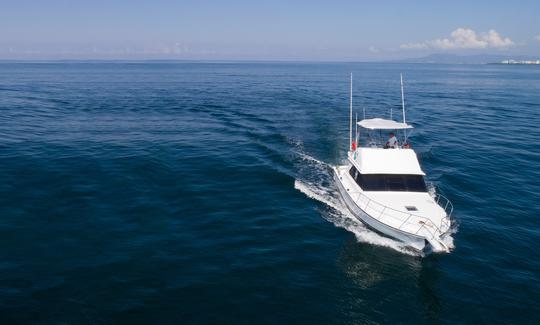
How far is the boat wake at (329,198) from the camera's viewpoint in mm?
21498

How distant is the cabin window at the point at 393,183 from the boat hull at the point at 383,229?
156cm

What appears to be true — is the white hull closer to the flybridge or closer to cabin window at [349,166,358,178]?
cabin window at [349,166,358,178]

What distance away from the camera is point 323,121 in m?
49.9

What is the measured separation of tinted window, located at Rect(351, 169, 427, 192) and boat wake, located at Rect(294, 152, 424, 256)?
2.33m

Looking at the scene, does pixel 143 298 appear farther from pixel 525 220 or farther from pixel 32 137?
pixel 32 137

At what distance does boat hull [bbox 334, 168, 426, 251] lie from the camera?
66.7ft

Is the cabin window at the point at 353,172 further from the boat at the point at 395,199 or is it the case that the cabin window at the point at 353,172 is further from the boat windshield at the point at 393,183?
the boat windshield at the point at 393,183

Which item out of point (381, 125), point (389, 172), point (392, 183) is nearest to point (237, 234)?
point (392, 183)

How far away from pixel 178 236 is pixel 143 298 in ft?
17.3

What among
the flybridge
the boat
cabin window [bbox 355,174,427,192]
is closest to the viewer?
the boat

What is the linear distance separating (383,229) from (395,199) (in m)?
2.80

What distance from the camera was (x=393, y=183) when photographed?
24.8 metres

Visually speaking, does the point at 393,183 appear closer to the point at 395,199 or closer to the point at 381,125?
the point at 395,199

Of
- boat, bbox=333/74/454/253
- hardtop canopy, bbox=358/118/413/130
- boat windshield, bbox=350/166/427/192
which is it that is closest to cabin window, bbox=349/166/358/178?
boat, bbox=333/74/454/253
